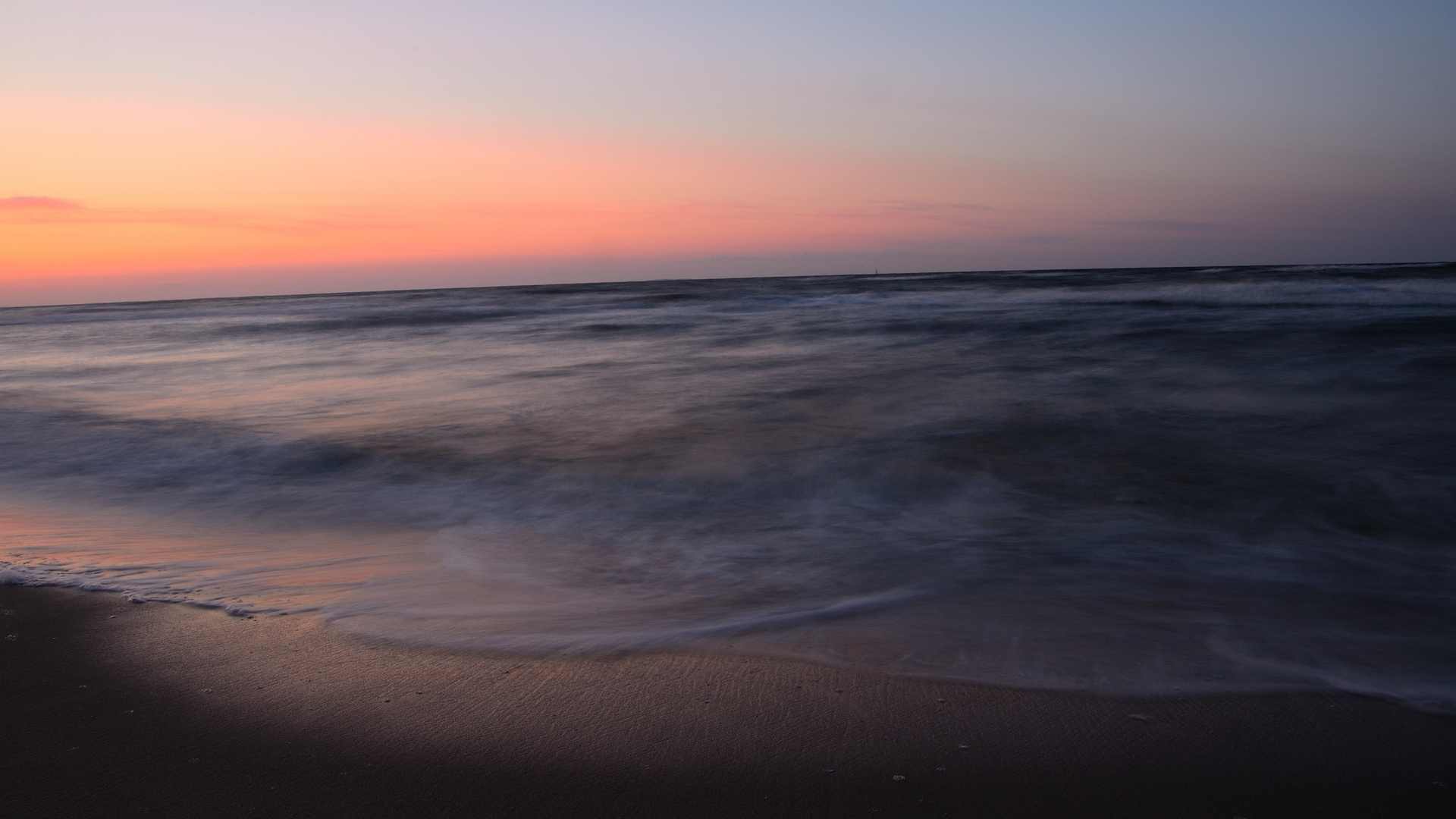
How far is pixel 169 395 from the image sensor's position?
29.5 ft

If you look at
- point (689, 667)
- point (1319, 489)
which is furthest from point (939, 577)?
point (1319, 489)

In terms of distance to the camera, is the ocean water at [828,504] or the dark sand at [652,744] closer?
the dark sand at [652,744]

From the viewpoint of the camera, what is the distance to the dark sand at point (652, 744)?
5.92 feet

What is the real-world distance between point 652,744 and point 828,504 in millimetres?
2702

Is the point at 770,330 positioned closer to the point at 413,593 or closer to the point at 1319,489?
the point at 1319,489

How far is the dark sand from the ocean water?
19cm

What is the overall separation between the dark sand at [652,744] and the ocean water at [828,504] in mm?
187

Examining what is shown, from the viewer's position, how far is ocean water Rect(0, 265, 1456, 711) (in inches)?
107

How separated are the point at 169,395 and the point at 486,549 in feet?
22.7

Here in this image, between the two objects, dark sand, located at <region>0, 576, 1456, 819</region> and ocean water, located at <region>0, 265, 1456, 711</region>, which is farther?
ocean water, located at <region>0, 265, 1456, 711</region>

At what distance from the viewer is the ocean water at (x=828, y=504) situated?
272cm

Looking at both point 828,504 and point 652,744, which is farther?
point 828,504

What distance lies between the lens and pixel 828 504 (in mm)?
4617

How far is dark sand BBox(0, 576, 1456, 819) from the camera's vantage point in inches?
71.0
